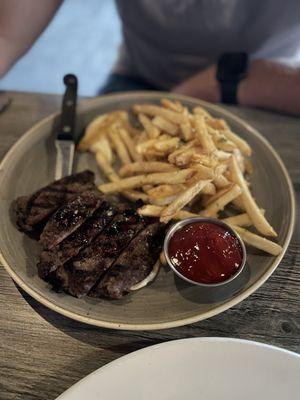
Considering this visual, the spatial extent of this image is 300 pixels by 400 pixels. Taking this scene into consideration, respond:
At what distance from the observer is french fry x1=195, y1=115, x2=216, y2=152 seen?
196cm

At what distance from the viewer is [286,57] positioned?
304 cm

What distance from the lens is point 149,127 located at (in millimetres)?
2277

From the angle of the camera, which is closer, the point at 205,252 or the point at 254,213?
the point at 205,252

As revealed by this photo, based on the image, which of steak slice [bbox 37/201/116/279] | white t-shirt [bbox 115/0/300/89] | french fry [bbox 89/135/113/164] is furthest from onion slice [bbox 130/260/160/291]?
white t-shirt [bbox 115/0/300/89]

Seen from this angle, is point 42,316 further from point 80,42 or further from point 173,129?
point 80,42

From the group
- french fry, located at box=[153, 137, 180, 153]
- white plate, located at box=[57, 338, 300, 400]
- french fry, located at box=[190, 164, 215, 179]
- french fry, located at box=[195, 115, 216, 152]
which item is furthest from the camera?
french fry, located at box=[153, 137, 180, 153]

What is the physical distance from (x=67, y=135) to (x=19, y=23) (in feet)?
2.79

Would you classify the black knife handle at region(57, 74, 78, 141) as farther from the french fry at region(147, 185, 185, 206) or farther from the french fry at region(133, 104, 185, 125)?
the french fry at region(147, 185, 185, 206)

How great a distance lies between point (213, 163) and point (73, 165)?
0.80 m

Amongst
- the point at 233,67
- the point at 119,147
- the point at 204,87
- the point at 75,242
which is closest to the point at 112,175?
the point at 119,147

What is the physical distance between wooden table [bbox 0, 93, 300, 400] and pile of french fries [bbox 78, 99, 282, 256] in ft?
0.64

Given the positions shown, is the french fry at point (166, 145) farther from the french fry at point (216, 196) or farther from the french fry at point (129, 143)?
the french fry at point (216, 196)

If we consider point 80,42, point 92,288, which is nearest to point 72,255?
point 92,288

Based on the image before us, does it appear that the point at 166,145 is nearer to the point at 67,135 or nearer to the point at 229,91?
the point at 67,135
